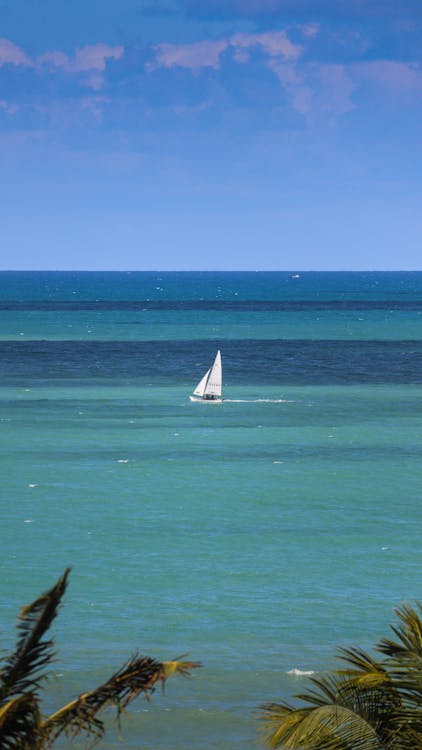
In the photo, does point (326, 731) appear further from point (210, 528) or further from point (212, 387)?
point (212, 387)

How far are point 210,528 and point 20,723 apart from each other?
105ft

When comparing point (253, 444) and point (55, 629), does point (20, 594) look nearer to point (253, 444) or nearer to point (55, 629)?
point (55, 629)

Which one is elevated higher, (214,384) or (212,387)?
(214,384)

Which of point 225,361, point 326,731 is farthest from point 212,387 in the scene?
point 326,731

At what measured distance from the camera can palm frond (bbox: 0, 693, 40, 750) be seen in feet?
35.7

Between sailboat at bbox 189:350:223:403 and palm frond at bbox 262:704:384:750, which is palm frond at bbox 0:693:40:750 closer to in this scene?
palm frond at bbox 262:704:384:750

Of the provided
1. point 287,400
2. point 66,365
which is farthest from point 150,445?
point 66,365

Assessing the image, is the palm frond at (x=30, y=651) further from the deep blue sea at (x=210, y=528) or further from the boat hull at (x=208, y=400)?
the boat hull at (x=208, y=400)

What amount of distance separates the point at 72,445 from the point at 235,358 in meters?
59.1

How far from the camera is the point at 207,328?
174m

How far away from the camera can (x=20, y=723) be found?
1121 cm

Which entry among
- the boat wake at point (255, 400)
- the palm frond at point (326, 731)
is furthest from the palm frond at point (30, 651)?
the boat wake at point (255, 400)

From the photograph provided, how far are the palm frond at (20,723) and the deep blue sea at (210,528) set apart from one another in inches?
266

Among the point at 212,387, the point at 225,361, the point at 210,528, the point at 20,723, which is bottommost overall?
the point at 210,528
